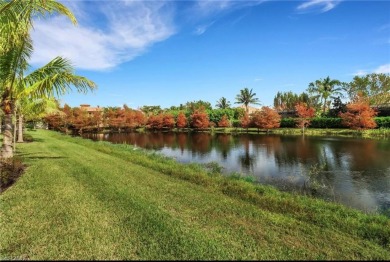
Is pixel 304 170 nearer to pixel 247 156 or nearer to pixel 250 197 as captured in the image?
pixel 247 156

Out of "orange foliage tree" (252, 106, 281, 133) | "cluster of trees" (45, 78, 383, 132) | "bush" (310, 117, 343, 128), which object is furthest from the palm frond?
"bush" (310, 117, 343, 128)

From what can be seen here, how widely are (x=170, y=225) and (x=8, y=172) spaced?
814 cm

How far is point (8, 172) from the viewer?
11195 mm

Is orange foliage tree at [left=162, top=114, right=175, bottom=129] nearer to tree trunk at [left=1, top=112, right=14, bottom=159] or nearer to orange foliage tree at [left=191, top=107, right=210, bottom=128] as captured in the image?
orange foliage tree at [left=191, top=107, right=210, bottom=128]

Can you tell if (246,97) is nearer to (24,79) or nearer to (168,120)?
(168,120)

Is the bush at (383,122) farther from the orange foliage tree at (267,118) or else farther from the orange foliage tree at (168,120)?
the orange foliage tree at (168,120)

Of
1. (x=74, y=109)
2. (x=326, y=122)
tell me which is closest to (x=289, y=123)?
(x=326, y=122)

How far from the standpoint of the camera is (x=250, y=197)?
9.41m

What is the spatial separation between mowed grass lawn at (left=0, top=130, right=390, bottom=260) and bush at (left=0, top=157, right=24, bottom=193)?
33.7 inches

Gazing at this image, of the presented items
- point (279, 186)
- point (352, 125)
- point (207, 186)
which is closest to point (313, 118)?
point (352, 125)

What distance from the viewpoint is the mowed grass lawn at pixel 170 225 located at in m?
5.38

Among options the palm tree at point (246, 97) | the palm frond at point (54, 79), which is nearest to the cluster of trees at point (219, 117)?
the palm tree at point (246, 97)

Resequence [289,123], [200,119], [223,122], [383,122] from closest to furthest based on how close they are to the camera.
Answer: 1. [383,122]
2. [289,123]
3. [223,122]
4. [200,119]

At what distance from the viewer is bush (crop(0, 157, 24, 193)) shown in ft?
33.9
